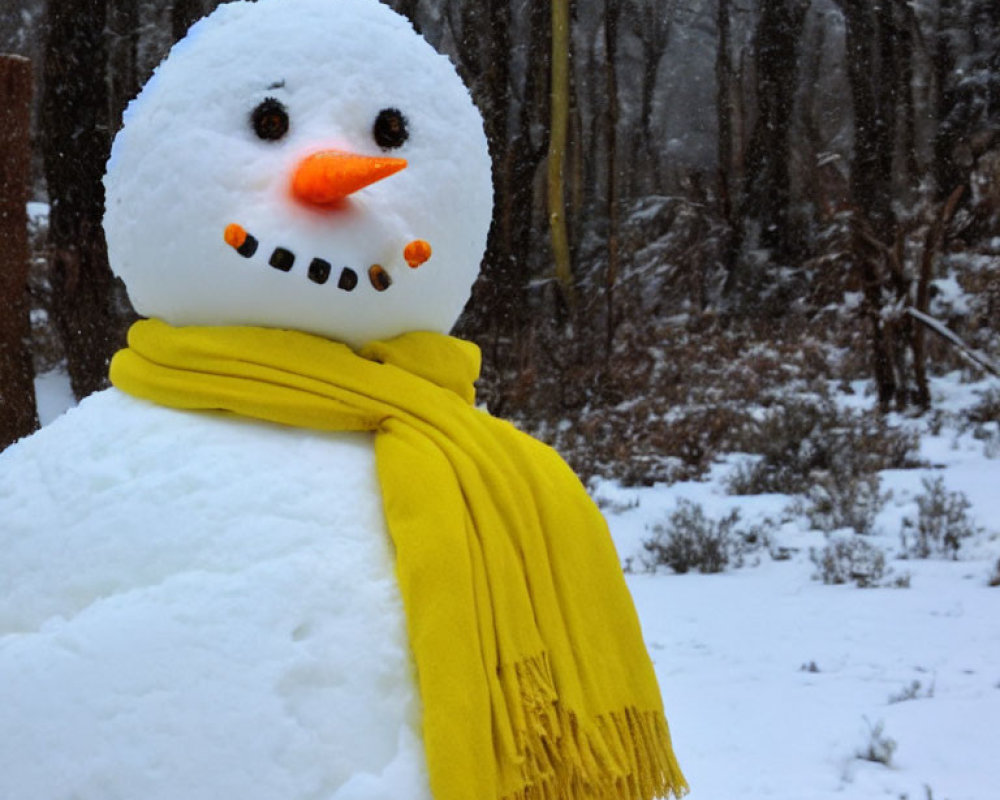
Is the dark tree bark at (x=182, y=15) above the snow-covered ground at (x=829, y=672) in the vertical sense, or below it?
above

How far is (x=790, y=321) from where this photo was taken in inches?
572

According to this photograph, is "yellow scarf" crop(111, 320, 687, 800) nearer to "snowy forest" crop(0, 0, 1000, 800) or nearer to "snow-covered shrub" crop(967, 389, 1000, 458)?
"snowy forest" crop(0, 0, 1000, 800)

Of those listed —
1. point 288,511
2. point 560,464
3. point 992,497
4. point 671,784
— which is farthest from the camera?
point 992,497

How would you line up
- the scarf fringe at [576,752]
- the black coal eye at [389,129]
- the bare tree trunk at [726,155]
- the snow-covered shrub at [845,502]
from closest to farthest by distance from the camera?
1. the scarf fringe at [576,752]
2. the black coal eye at [389,129]
3. the snow-covered shrub at [845,502]
4. the bare tree trunk at [726,155]

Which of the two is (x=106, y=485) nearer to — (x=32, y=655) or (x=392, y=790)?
(x=32, y=655)

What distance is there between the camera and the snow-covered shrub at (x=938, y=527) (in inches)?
225

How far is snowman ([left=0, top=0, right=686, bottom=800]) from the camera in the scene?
57.4 inches

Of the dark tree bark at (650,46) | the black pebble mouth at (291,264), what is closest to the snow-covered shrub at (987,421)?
the black pebble mouth at (291,264)

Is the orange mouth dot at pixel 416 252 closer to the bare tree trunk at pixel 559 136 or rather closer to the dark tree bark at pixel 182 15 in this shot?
the dark tree bark at pixel 182 15

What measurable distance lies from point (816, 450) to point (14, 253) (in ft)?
18.5

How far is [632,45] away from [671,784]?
28.8m

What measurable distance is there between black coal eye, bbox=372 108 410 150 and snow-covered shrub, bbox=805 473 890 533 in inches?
196

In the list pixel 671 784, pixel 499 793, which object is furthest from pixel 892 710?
pixel 499 793

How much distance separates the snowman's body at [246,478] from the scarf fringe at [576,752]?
0.55 ft
